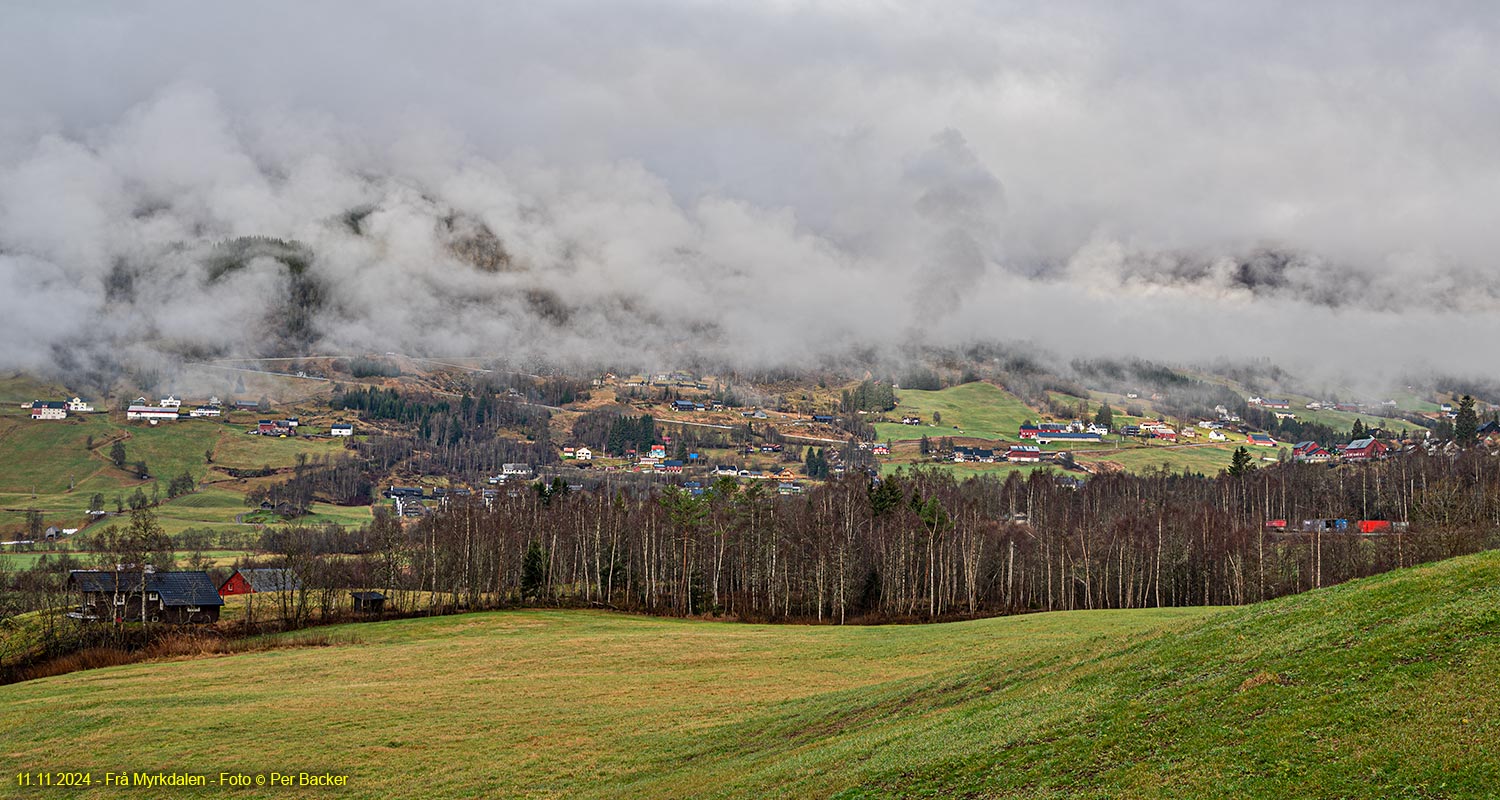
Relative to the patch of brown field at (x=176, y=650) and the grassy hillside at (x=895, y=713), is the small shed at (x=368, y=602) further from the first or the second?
the grassy hillside at (x=895, y=713)

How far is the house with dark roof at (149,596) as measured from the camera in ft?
373

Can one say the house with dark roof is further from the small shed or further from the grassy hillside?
the grassy hillside

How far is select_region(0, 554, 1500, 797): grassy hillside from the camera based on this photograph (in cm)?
2466

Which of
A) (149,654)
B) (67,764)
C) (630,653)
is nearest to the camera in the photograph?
(67,764)

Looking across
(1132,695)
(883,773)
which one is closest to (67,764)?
(883,773)

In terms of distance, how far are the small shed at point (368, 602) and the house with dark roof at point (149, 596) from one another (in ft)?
55.4

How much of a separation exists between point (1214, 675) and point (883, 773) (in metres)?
11.0

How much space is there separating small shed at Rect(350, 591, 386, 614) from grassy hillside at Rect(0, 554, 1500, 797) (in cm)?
4762

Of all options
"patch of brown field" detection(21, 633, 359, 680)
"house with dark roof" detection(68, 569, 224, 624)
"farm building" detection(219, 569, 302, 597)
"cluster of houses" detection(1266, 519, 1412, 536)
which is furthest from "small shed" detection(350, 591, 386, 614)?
"cluster of houses" detection(1266, 519, 1412, 536)

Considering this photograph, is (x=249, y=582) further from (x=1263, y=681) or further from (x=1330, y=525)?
(x=1330, y=525)

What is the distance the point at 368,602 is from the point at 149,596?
26.4 m

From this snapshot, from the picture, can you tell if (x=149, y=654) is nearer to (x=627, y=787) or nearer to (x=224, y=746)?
(x=224, y=746)

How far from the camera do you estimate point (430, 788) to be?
40750mm

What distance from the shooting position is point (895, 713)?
4291cm
